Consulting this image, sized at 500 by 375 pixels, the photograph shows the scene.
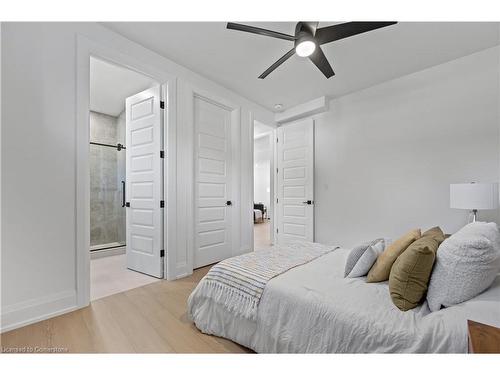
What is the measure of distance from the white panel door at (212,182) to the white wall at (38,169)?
148 centimetres

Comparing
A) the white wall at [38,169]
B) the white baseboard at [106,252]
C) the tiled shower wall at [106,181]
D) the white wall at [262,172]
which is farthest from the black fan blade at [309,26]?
the white wall at [262,172]

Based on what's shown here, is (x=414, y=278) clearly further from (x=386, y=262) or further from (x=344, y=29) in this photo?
(x=344, y=29)

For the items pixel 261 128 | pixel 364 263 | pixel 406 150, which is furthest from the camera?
pixel 261 128

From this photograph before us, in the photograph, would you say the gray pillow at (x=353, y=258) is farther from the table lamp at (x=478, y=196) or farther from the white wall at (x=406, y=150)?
the white wall at (x=406, y=150)

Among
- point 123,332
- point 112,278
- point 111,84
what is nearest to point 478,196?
point 123,332

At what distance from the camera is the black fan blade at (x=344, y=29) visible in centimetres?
172

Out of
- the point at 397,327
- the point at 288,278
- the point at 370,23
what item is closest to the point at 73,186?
the point at 288,278

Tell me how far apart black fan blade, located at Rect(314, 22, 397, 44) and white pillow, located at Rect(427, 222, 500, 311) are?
1.51 m

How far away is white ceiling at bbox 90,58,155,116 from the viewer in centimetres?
313

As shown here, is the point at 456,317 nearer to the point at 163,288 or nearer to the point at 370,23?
the point at 370,23

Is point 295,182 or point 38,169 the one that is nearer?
point 38,169

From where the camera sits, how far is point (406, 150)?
129 inches

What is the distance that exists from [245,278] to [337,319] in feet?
2.11

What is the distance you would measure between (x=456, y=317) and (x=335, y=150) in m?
Result: 3.28
